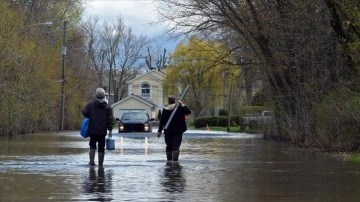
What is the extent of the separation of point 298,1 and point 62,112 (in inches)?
1547

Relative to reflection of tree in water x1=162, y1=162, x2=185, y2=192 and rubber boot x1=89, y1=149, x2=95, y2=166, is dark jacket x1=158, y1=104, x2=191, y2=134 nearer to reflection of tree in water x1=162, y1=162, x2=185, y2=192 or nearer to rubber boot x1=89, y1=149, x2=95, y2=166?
reflection of tree in water x1=162, y1=162, x2=185, y2=192

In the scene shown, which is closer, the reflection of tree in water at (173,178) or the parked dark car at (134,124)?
the reflection of tree in water at (173,178)

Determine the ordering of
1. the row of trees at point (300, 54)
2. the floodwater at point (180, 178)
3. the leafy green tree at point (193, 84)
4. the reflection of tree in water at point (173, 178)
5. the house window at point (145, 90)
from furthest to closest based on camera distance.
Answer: the house window at point (145, 90)
the leafy green tree at point (193, 84)
the row of trees at point (300, 54)
the reflection of tree in water at point (173, 178)
the floodwater at point (180, 178)

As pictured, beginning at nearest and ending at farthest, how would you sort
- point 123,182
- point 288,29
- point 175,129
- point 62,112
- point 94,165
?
point 123,182, point 94,165, point 175,129, point 288,29, point 62,112

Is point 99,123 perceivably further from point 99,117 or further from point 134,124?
point 134,124

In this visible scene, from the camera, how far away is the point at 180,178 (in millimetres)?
15633

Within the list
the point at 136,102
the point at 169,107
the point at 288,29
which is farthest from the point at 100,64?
the point at 169,107

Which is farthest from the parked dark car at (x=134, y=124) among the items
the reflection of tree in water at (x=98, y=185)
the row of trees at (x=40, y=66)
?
the reflection of tree in water at (x=98, y=185)

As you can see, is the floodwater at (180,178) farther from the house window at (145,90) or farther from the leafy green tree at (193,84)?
the house window at (145,90)

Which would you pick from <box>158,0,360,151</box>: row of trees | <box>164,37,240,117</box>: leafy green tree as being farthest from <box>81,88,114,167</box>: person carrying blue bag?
<box>164,37,240,117</box>: leafy green tree

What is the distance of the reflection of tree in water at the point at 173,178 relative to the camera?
1374cm

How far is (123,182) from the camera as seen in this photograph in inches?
579

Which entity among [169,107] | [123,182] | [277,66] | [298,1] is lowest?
[123,182]

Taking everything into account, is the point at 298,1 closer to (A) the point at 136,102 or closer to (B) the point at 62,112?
(B) the point at 62,112
